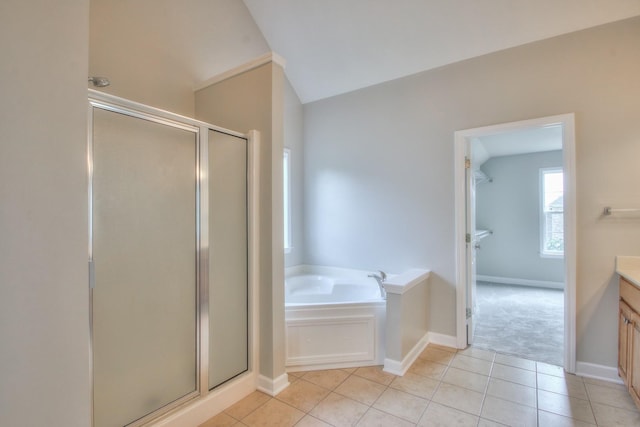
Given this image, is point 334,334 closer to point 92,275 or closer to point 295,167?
point 92,275

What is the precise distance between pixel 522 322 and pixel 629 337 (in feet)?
5.58

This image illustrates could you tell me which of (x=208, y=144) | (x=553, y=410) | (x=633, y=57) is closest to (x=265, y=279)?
(x=208, y=144)

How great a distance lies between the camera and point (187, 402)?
5.94ft

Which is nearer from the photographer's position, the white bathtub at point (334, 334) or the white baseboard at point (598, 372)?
the white baseboard at point (598, 372)

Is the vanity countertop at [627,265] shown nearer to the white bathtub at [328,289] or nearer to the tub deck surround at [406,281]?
the tub deck surround at [406,281]

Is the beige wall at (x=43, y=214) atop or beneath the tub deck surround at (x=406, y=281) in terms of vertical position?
atop

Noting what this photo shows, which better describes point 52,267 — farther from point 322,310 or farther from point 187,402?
point 322,310

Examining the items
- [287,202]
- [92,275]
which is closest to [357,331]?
[287,202]

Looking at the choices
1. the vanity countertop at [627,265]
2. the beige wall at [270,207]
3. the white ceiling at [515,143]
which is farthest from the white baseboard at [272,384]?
the white ceiling at [515,143]

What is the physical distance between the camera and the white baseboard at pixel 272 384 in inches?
85.0

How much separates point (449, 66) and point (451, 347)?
8.71 ft

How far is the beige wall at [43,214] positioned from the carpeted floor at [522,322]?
3.15 m

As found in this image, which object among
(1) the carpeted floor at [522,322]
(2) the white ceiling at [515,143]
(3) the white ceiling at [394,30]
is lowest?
(1) the carpeted floor at [522,322]

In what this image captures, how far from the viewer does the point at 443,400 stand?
207 centimetres
